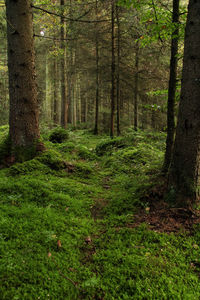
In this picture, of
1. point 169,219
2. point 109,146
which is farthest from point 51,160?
point 109,146

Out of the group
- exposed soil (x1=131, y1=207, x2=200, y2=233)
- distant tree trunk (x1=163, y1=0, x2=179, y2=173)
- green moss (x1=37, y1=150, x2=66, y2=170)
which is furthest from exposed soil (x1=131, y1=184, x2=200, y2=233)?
green moss (x1=37, y1=150, x2=66, y2=170)

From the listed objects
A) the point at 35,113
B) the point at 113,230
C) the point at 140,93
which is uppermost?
the point at 140,93

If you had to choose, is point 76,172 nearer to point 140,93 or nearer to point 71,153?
point 71,153

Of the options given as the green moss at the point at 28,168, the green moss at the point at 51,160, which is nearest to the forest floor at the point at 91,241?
the green moss at the point at 28,168

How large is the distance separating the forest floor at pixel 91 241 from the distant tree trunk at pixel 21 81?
2.49 feet

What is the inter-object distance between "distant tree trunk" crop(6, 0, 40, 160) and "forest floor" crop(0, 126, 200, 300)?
76 cm

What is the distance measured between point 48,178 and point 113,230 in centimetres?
253

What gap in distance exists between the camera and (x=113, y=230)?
3.34 m

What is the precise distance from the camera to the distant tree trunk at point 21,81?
5.25 meters

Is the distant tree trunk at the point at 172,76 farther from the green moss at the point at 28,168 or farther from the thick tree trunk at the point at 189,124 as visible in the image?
the green moss at the point at 28,168

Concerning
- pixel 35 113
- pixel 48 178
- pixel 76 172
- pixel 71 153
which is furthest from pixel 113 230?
pixel 71 153

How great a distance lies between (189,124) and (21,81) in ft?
15.1

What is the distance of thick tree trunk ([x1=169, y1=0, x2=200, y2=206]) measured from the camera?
130 inches

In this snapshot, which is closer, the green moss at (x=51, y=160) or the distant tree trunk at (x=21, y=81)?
the distant tree trunk at (x=21, y=81)
